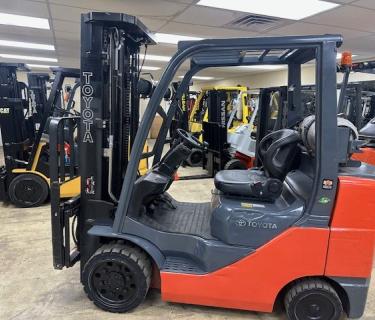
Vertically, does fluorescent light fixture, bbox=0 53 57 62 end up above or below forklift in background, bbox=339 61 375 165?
above

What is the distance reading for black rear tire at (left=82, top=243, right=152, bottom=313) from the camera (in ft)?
7.82

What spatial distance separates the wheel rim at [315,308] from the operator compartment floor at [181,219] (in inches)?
30.2

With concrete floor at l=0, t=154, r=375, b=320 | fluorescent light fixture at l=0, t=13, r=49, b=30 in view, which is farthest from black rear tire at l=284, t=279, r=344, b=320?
fluorescent light fixture at l=0, t=13, r=49, b=30

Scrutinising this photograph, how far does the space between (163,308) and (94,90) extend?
173 centimetres

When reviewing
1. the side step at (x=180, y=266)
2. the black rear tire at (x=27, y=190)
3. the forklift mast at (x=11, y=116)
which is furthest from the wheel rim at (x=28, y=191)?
the side step at (x=180, y=266)

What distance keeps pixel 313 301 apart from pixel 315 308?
2.3 inches

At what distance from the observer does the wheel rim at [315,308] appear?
2.26 m

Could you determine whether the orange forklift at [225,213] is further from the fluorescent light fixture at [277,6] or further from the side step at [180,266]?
the fluorescent light fixture at [277,6]

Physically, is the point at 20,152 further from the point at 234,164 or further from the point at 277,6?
the point at 277,6

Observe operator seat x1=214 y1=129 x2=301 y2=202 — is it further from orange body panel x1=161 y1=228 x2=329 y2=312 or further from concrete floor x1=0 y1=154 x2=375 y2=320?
concrete floor x1=0 y1=154 x2=375 y2=320

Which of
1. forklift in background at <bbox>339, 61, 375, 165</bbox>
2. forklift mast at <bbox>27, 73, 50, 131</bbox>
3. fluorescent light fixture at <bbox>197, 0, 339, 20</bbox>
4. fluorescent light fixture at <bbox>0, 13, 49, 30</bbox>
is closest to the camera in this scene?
forklift in background at <bbox>339, 61, 375, 165</bbox>

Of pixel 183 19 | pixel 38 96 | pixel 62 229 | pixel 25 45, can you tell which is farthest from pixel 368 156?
pixel 25 45

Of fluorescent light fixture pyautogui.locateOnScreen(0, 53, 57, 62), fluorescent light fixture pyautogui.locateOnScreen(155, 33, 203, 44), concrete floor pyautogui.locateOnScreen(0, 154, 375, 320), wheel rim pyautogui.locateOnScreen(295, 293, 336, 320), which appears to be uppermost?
fluorescent light fixture pyautogui.locateOnScreen(0, 53, 57, 62)

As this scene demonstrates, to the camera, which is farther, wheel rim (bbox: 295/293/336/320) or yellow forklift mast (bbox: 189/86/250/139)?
yellow forklift mast (bbox: 189/86/250/139)
